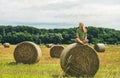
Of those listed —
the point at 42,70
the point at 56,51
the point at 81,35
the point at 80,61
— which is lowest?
the point at 56,51

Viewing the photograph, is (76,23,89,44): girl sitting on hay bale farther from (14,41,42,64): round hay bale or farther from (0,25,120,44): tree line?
(0,25,120,44): tree line

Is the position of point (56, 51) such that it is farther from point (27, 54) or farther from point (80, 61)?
point (80, 61)

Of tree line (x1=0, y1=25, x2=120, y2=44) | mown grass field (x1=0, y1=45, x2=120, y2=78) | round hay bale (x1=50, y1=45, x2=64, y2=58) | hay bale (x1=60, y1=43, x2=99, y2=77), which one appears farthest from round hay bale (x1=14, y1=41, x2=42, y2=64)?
tree line (x1=0, y1=25, x2=120, y2=44)

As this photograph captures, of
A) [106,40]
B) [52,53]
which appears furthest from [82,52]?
[106,40]

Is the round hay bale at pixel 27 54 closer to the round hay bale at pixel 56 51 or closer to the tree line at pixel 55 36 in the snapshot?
the round hay bale at pixel 56 51

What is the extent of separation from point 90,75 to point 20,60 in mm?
9556

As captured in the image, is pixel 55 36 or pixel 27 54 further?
pixel 55 36

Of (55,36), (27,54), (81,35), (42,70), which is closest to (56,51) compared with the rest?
(27,54)

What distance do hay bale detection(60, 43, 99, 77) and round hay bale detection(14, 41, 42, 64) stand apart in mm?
8635

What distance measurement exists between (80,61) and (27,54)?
9451mm

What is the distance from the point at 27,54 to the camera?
82.5ft

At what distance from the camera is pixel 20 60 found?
2483 cm

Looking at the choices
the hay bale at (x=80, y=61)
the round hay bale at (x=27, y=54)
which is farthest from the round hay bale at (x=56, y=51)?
the hay bale at (x=80, y=61)

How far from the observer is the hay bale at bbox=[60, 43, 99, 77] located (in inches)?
634
